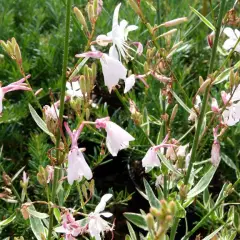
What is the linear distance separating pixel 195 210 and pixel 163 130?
757mm

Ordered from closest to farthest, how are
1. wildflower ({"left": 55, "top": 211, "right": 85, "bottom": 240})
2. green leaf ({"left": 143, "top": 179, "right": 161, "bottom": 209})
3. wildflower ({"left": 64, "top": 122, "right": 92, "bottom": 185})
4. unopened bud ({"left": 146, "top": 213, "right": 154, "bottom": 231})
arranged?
unopened bud ({"left": 146, "top": 213, "right": 154, "bottom": 231})
wildflower ({"left": 64, "top": 122, "right": 92, "bottom": 185})
wildflower ({"left": 55, "top": 211, "right": 85, "bottom": 240})
green leaf ({"left": 143, "top": 179, "right": 161, "bottom": 209})

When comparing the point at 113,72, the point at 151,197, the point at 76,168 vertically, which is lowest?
the point at 151,197

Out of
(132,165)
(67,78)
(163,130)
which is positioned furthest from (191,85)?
(67,78)

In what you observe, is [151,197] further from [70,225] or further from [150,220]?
[150,220]

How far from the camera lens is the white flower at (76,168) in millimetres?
1121

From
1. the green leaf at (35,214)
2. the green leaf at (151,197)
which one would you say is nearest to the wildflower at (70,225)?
the green leaf at (35,214)

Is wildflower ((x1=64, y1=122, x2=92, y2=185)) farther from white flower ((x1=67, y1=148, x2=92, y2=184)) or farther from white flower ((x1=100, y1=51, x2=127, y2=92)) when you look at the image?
white flower ((x1=100, y1=51, x2=127, y2=92))

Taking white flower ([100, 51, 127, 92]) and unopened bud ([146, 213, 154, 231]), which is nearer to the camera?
unopened bud ([146, 213, 154, 231])

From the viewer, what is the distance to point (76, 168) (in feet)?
3.69

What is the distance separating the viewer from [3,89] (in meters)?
1.18

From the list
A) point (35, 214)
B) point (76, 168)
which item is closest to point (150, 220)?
point (76, 168)

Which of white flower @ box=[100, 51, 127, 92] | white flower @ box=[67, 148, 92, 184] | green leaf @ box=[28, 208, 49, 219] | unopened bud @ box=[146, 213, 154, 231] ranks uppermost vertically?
white flower @ box=[100, 51, 127, 92]

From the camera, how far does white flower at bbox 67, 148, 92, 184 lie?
1.12 m

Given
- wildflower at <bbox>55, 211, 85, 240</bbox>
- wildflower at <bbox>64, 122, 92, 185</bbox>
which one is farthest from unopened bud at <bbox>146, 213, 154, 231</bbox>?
wildflower at <bbox>55, 211, 85, 240</bbox>
